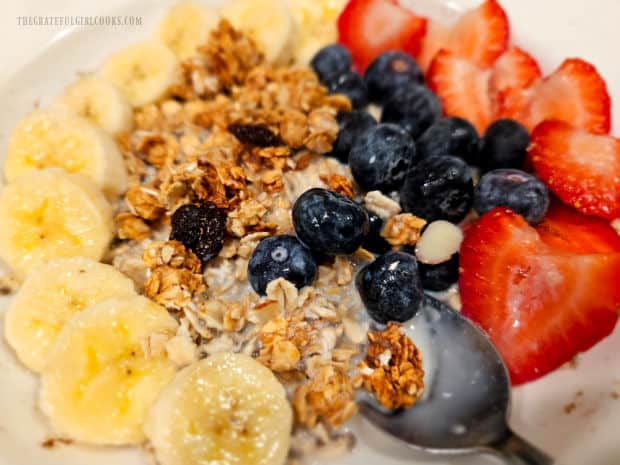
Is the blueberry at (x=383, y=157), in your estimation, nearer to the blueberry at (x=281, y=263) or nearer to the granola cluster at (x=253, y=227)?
the granola cluster at (x=253, y=227)

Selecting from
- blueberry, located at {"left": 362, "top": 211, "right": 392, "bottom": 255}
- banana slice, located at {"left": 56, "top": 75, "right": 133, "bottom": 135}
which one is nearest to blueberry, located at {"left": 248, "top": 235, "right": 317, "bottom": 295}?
blueberry, located at {"left": 362, "top": 211, "right": 392, "bottom": 255}

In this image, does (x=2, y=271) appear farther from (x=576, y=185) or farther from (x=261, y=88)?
(x=576, y=185)

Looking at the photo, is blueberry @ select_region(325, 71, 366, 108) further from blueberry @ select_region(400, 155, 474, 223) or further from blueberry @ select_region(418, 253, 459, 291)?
blueberry @ select_region(418, 253, 459, 291)

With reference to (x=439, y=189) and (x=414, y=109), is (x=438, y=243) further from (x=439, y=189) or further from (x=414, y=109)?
(x=414, y=109)

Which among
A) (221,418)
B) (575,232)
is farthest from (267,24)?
(221,418)

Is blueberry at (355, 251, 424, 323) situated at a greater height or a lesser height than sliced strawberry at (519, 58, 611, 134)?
lesser

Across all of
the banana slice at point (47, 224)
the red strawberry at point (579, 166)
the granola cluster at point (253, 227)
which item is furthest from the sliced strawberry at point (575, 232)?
the banana slice at point (47, 224)
